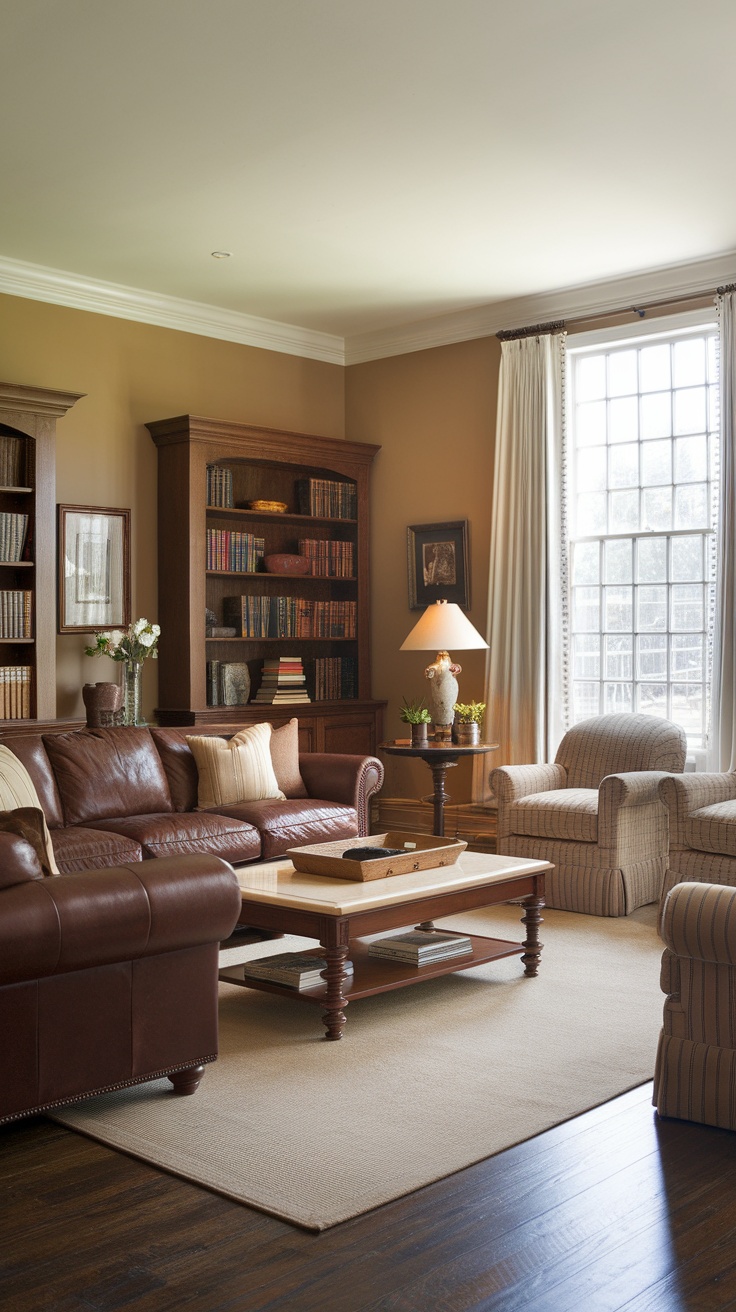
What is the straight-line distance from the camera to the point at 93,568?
6.50 metres

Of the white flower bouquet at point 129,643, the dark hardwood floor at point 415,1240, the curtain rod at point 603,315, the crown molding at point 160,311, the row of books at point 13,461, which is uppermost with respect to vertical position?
the crown molding at point 160,311

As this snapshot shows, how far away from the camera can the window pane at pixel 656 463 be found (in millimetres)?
6617

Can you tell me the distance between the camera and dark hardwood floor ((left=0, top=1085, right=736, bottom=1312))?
2.26 m

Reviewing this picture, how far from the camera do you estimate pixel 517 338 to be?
7027mm

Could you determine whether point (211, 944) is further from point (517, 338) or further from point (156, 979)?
point (517, 338)

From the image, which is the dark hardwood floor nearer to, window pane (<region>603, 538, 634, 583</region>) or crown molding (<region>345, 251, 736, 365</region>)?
window pane (<region>603, 538, 634, 583</region>)

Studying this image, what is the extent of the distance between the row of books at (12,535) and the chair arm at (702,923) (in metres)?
3.87

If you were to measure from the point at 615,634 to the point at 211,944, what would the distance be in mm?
4046

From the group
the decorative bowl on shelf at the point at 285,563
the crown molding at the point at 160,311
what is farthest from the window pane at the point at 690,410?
the crown molding at the point at 160,311

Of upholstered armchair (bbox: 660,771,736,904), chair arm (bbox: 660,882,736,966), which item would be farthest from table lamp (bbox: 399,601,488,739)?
chair arm (bbox: 660,882,736,966)

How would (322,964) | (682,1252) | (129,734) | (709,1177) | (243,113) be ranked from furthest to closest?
(129,734), (243,113), (322,964), (709,1177), (682,1252)

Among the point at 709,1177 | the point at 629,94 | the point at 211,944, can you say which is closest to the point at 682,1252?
the point at 709,1177

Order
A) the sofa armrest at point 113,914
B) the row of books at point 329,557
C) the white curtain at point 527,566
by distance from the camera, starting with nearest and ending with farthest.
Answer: the sofa armrest at point 113,914 < the white curtain at point 527,566 < the row of books at point 329,557

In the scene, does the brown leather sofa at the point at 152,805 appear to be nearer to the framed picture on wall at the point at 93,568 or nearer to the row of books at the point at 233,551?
the framed picture on wall at the point at 93,568
